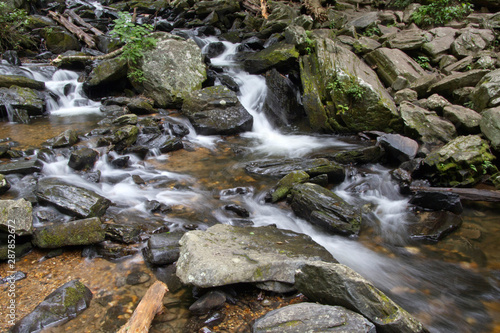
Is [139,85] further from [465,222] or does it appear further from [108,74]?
[465,222]

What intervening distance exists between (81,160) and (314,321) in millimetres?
5605

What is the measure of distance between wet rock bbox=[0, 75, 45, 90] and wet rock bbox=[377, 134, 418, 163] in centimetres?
1062

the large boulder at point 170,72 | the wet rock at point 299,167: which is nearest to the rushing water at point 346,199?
the wet rock at point 299,167

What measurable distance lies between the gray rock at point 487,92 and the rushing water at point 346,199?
304cm

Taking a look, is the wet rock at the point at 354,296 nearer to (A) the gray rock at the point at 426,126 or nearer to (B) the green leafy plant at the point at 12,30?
(A) the gray rock at the point at 426,126

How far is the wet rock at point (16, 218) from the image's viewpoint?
3.66 metres

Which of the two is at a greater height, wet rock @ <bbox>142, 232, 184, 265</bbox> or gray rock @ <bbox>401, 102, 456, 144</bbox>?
gray rock @ <bbox>401, 102, 456, 144</bbox>

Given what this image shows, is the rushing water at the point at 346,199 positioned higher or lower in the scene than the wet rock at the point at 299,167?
lower

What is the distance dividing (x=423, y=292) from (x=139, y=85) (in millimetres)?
9750

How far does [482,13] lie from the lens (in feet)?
39.8

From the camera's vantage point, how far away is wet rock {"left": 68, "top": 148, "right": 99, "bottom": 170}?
615 centimetres

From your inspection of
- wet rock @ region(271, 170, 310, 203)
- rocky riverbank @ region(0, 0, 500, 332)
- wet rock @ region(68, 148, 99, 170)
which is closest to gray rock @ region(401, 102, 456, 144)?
rocky riverbank @ region(0, 0, 500, 332)

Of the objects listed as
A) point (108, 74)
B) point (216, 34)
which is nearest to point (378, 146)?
point (108, 74)

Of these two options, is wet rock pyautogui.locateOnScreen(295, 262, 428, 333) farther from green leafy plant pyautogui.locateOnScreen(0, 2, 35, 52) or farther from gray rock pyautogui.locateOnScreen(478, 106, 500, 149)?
green leafy plant pyautogui.locateOnScreen(0, 2, 35, 52)
